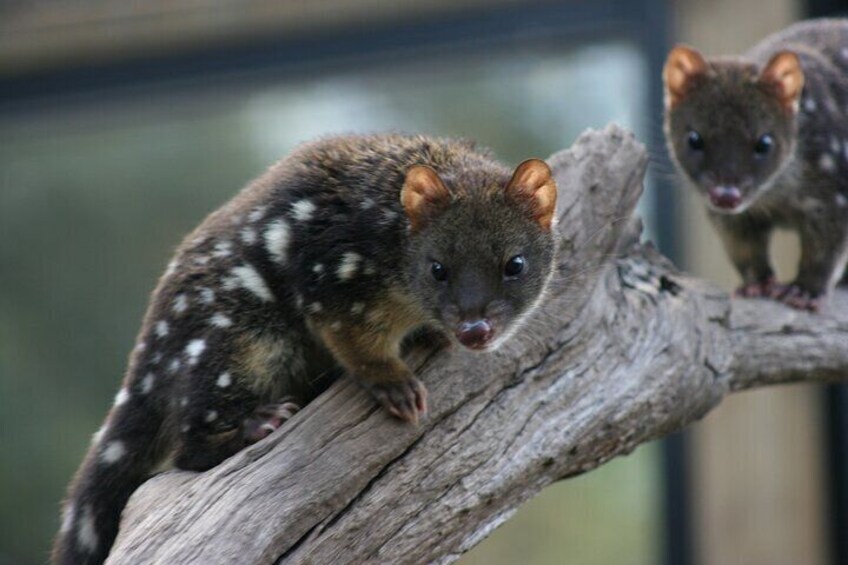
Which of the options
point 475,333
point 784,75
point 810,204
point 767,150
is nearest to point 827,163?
point 810,204

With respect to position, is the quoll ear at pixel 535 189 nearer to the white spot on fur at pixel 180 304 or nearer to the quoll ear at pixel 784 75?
the white spot on fur at pixel 180 304

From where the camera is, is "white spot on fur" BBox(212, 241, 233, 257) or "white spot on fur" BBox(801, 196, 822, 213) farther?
"white spot on fur" BBox(801, 196, 822, 213)

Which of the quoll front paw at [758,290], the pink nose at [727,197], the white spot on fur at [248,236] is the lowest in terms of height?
the quoll front paw at [758,290]

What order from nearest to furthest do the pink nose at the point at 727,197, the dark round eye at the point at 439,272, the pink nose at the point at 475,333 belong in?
the pink nose at the point at 475,333 → the dark round eye at the point at 439,272 → the pink nose at the point at 727,197

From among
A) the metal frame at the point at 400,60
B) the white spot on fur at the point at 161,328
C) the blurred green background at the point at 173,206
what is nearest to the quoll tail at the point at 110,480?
the white spot on fur at the point at 161,328

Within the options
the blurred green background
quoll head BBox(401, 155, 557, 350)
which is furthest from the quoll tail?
the blurred green background

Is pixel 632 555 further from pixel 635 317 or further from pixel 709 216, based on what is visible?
pixel 635 317

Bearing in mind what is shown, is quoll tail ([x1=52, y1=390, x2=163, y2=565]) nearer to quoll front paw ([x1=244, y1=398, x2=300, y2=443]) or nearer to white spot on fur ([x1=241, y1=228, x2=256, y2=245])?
quoll front paw ([x1=244, y1=398, x2=300, y2=443])

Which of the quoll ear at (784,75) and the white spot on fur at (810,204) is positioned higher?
the quoll ear at (784,75)

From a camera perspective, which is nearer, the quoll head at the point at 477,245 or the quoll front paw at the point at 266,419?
the quoll head at the point at 477,245
